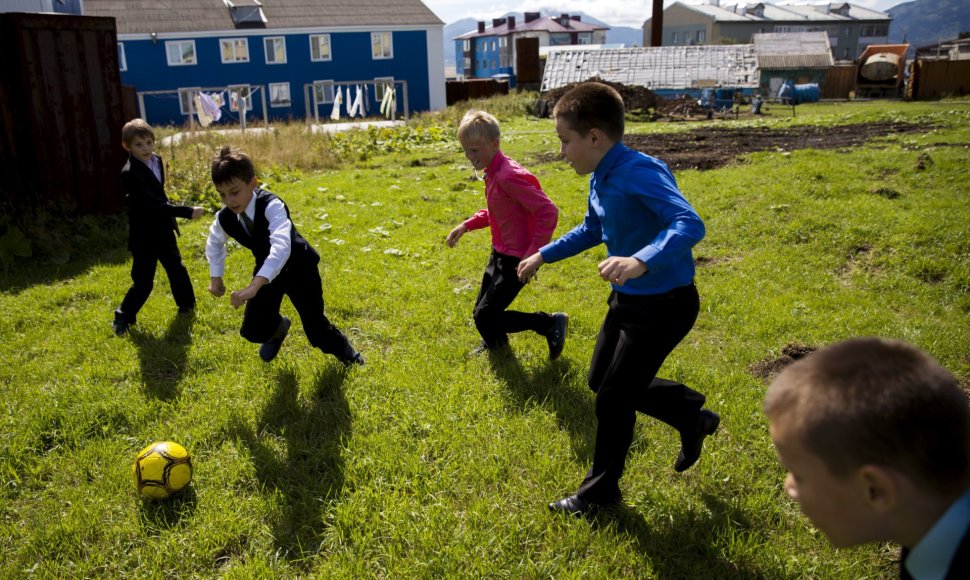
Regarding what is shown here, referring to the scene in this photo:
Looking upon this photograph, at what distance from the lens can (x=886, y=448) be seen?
1362mm

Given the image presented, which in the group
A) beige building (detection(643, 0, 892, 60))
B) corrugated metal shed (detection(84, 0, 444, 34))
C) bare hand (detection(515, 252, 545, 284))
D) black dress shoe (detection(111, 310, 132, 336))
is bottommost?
black dress shoe (detection(111, 310, 132, 336))

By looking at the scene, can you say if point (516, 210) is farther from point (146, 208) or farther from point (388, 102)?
point (388, 102)

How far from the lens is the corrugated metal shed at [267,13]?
38875mm

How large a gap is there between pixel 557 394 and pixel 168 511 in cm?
244

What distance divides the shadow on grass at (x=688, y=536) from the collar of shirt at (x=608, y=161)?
1665 millimetres

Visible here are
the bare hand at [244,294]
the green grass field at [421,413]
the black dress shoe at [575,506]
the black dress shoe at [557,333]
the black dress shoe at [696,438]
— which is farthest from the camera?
the black dress shoe at [557,333]

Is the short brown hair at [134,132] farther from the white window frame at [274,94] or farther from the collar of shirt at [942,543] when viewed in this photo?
the white window frame at [274,94]

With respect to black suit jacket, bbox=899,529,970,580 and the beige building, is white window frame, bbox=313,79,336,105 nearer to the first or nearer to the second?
black suit jacket, bbox=899,529,970,580

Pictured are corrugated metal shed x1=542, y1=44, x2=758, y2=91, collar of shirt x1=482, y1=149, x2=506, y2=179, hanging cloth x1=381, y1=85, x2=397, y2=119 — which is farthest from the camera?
corrugated metal shed x1=542, y1=44, x2=758, y2=91

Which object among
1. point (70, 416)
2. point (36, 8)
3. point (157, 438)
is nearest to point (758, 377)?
point (157, 438)

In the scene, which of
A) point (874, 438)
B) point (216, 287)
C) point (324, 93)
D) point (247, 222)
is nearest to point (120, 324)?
point (216, 287)

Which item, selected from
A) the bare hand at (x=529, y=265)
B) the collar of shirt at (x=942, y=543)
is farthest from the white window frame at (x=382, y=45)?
the collar of shirt at (x=942, y=543)

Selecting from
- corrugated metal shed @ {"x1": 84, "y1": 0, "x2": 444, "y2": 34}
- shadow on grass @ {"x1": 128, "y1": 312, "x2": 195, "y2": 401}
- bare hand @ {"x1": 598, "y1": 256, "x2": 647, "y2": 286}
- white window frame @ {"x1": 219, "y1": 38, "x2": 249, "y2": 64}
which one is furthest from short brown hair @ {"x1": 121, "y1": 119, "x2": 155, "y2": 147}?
white window frame @ {"x1": 219, "y1": 38, "x2": 249, "y2": 64}

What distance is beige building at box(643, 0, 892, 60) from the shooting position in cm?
10238
